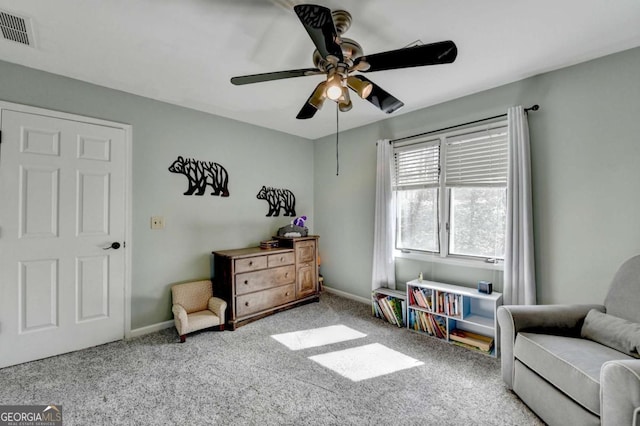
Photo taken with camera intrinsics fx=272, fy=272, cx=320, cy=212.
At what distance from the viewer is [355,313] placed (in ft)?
11.3

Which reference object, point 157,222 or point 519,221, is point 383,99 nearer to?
point 519,221

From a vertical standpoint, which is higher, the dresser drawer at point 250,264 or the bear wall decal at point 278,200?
the bear wall decal at point 278,200

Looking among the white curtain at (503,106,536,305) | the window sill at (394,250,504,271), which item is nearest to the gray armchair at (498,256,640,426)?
the white curtain at (503,106,536,305)

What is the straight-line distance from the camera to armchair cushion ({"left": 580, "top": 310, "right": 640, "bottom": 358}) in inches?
60.4

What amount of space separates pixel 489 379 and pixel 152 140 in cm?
381

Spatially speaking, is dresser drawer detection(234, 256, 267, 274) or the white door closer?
the white door

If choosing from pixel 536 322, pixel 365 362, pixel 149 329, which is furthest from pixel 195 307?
pixel 536 322

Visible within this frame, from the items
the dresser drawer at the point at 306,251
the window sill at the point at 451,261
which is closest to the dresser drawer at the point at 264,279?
the dresser drawer at the point at 306,251

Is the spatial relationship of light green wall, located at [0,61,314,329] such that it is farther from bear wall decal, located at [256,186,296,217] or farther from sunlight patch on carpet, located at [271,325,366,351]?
sunlight patch on carpet, located at [271,325,366,351]

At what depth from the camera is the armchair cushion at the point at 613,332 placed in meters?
1.53

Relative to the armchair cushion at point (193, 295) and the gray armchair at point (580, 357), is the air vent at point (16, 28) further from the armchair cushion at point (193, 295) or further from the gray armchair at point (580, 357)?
the gray armchair at point (580, 357)

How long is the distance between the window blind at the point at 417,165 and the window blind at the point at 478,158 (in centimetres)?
14

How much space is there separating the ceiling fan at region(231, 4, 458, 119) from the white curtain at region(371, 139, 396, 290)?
4.95 ft

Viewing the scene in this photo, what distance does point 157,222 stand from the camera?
2959 mm
